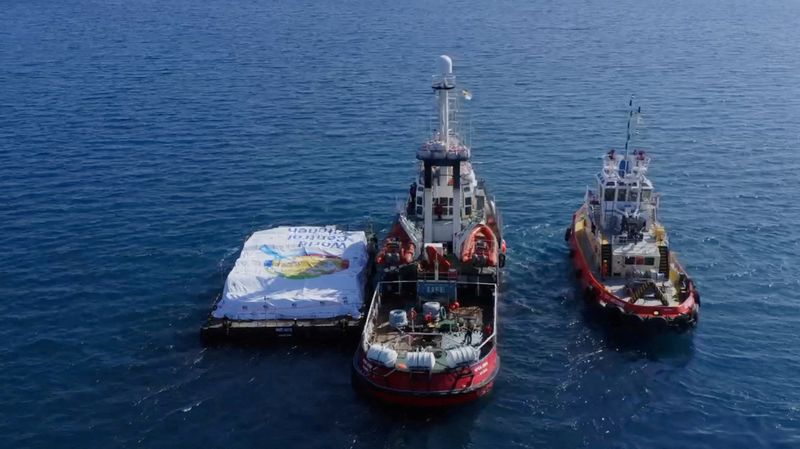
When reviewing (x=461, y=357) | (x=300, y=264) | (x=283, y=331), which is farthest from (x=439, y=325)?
(x=300, y=264)

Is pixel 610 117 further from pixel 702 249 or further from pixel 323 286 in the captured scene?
pixel 323 286

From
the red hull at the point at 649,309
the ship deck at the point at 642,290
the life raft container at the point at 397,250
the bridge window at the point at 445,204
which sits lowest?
the red hull at the point at 649,309

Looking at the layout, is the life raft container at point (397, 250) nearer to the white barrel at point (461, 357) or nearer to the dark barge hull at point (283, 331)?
the dark barge hull at point (283, 331)

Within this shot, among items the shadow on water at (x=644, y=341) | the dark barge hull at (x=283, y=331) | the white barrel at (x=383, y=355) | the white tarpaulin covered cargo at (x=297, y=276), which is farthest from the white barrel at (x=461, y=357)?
the shadow on water at (x=644, y=341)

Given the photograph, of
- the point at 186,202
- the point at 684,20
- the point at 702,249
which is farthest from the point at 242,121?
the point at 684,20

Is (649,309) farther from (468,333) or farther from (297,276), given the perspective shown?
(297,276)

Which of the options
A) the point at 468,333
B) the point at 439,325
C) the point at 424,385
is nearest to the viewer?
the point at 424,385
